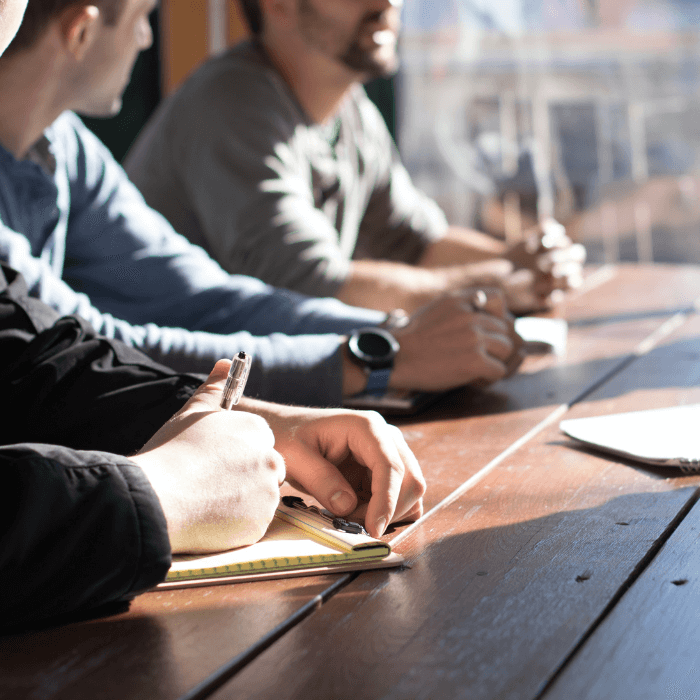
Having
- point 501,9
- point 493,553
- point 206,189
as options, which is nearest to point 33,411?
point 493,553

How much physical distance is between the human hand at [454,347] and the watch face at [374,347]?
2cm

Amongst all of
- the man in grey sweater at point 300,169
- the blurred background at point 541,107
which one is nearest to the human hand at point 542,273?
the man in grey sweater at point 300,169

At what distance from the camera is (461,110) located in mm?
4457

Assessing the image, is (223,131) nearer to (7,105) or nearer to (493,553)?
(7,105)

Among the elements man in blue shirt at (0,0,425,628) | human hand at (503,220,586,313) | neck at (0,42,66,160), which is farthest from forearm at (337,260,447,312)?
man in blue shirt at (0,0,425,628)

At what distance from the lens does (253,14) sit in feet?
6.66

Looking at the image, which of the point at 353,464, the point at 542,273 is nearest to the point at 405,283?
the point at 542,273

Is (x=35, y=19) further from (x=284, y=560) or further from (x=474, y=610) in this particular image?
(x=474, y=610)

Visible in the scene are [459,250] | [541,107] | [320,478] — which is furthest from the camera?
[541,107]

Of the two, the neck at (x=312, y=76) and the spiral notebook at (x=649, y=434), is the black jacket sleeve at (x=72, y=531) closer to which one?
the spiral notebook at (x=649, y=434)

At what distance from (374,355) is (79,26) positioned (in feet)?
1.84

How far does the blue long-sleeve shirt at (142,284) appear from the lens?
1.08 m

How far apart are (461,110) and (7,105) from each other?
11.9 ft

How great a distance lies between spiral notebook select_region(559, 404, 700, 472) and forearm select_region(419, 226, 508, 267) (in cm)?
113
